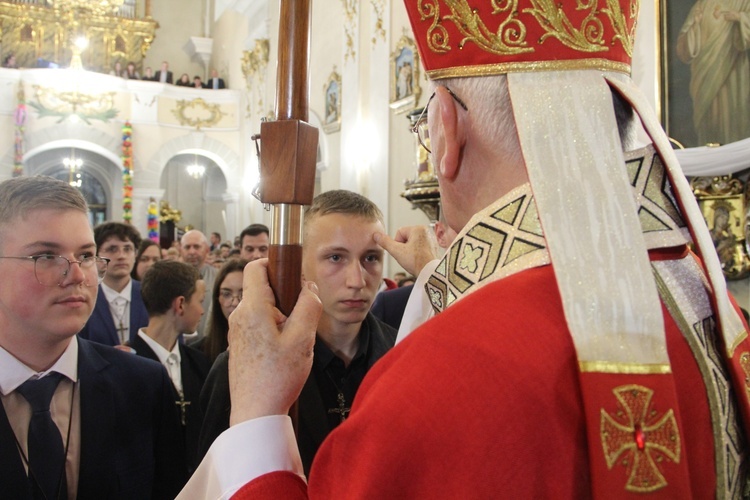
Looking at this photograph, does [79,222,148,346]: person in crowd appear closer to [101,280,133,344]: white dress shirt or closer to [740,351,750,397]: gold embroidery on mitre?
[101,280,133,344]: white dress shirt

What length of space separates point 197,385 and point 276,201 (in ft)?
6.56

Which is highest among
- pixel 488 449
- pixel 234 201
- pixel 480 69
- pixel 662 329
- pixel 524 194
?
pixel 234 201

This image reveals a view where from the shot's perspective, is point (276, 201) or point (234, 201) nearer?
point (276, 201)

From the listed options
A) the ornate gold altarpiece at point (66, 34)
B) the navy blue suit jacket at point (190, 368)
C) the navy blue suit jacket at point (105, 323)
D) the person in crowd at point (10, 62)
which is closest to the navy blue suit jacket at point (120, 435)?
the navy blue suit jacket at point (190, 368)

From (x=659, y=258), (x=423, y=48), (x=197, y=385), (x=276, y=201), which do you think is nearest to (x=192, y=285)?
(x=197, y=385)

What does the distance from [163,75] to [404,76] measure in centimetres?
1113

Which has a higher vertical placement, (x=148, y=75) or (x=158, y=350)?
(x=148, y=75)

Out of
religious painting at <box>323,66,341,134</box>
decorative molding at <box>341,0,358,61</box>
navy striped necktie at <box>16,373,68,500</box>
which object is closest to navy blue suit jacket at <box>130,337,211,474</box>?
navy striped necktie at <box>16,373,68,500</box>

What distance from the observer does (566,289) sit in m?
0.87

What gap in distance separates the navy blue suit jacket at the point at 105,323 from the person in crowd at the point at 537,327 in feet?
9.88

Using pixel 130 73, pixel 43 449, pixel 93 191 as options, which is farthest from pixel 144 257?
pixel 93 191

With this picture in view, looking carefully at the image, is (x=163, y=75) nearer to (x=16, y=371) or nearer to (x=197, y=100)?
(x=197, y=100)

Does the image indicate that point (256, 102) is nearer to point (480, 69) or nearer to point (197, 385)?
point (197, 385)

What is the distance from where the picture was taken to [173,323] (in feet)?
10.9
